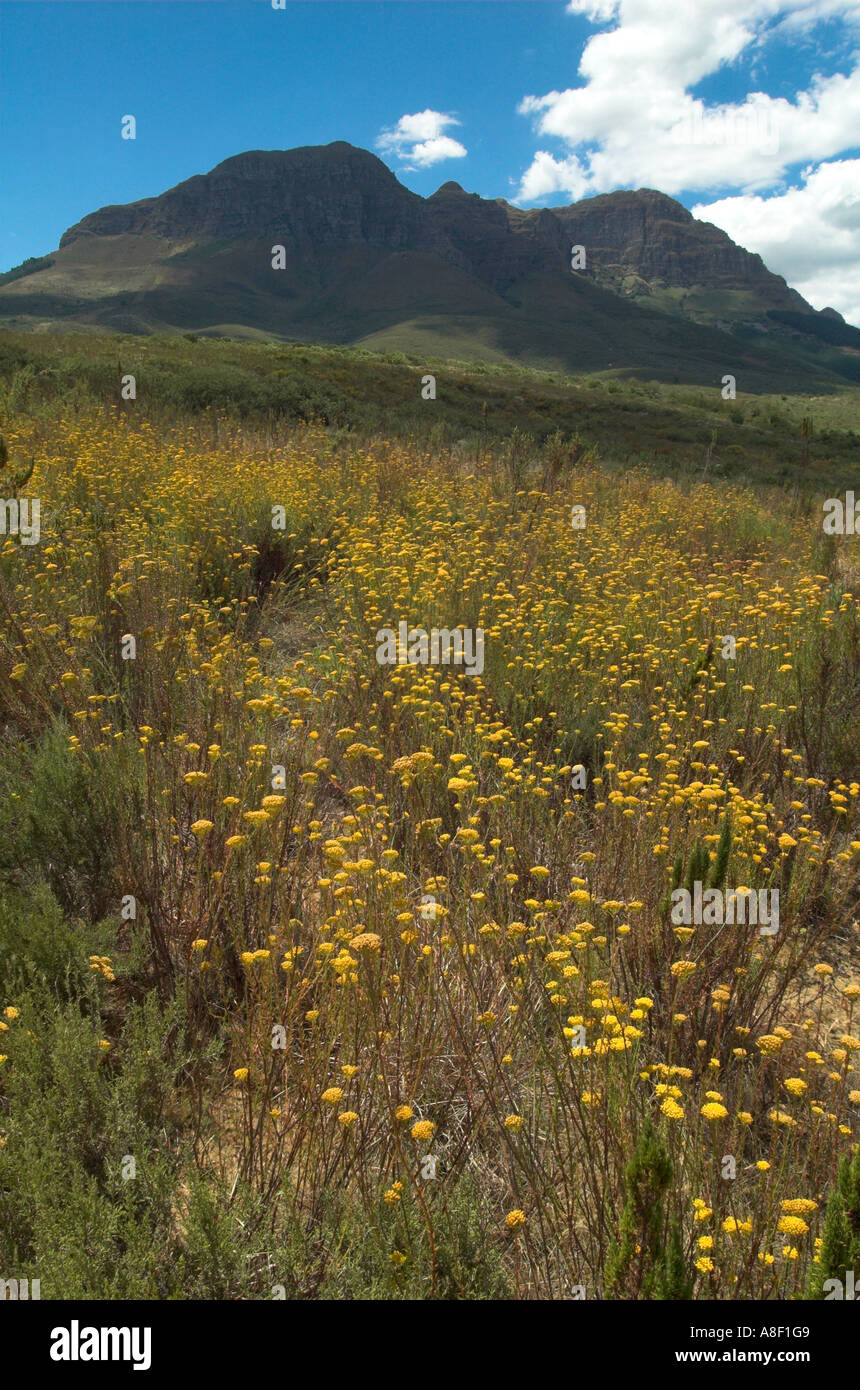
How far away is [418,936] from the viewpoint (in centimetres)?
216

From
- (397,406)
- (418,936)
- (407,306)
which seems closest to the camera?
(418,936)

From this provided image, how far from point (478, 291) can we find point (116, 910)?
188 meters

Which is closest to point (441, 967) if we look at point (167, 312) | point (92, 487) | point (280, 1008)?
point (280, 1008)

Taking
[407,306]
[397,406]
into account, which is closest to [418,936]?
[397,406]

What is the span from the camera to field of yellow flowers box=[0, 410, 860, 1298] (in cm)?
158

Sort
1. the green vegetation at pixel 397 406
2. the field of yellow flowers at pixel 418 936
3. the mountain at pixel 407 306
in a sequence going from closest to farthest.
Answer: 1. the field of yellow flowers at pixel 418 936
2. the green vegetation at pixel 397 406
3. the mountain at pixel 407 306

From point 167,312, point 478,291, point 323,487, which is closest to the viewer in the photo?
point 323,487

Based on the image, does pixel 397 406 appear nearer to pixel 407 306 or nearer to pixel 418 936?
pixel 418 936

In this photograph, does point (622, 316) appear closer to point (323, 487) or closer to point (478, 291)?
point (478, 291)

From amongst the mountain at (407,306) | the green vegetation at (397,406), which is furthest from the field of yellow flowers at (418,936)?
the mountain at (407,306)

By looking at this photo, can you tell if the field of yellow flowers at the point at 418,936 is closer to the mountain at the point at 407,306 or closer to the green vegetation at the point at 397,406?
the green vegetation at the point at 397,406

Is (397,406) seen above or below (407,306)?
below

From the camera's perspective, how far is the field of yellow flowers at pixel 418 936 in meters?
1.58
